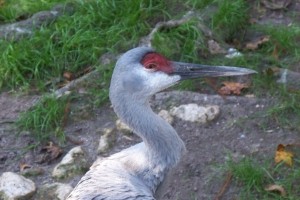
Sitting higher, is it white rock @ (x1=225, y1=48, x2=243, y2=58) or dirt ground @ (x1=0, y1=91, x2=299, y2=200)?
white rock @ (x1=225, y1=48, x2=243, y2=58)

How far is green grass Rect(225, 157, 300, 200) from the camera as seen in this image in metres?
4.55

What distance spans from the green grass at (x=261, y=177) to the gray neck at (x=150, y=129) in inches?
27.7

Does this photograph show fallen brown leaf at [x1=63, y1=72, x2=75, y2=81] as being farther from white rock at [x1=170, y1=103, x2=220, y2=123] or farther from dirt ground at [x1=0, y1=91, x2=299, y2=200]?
white rock at [x1=170, y1=103, x2=220, y2=123]

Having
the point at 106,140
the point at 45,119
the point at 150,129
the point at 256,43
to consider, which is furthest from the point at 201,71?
the point at 256,43

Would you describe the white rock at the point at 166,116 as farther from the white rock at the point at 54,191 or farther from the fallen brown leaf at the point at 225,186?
the white rock at the point at 54,191

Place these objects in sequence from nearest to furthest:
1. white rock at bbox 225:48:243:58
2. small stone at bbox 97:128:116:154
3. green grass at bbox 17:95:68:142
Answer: small stone at bbox 97:128:116:154
green grass at bbox 17:95:68:142
white rock at bbox 225:48:243:58

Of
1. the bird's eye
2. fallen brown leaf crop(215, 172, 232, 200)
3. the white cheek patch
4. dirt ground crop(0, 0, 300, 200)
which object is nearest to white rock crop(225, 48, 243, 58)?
dirt ground crop(0, 0, 300, 200)

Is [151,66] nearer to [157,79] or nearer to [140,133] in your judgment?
[157,79]

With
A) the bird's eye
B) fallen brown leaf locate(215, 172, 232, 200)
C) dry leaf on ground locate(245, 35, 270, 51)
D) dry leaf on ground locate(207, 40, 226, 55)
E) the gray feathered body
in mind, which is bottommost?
fallen brown leaf locate(215, 172, 232, 200)

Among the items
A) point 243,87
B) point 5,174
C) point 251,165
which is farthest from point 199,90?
point 5,174

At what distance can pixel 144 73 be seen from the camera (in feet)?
13.2

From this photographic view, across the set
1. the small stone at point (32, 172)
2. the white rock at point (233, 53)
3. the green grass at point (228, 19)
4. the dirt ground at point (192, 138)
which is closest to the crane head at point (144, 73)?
the dirt ground at point (192, 138)

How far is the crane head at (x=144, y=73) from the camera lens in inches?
157

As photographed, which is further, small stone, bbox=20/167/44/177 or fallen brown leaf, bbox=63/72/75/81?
fallen brown leaf, bbox=63/72/75/81
